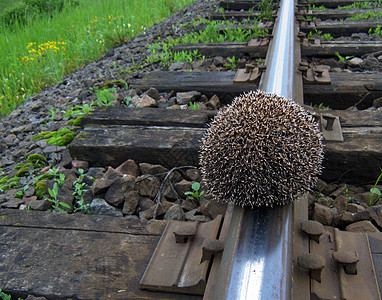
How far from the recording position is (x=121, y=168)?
256 centimetres

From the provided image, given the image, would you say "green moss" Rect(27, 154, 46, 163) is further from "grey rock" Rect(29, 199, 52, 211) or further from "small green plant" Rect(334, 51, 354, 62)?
"small green plant" Rect(334, 51, 354, 62)

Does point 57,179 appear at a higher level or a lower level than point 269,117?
lower

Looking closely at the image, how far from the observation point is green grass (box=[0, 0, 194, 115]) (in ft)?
16.8

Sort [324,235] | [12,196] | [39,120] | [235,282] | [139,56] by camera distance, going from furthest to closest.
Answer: [139,56] < [39,120] < [12,196] < [324,235] < [235,282]

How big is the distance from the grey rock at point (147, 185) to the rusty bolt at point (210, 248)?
86 centimetres

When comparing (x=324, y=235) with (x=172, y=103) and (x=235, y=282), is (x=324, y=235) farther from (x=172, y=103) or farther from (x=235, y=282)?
(x=172, y=103)

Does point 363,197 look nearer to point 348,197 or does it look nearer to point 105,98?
point 348,197

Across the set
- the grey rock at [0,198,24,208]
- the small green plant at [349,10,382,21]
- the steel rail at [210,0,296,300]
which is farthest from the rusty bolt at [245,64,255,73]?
the small green plant at [349,10,382,21]

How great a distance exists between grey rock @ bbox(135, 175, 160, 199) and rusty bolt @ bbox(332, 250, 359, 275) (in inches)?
46.7

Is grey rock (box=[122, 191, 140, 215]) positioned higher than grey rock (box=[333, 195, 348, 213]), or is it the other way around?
grey rock (box=[333, 195, 348, 213])

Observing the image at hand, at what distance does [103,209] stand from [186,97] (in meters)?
1.48

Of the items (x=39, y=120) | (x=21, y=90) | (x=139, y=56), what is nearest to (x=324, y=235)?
(x=39, y=120)

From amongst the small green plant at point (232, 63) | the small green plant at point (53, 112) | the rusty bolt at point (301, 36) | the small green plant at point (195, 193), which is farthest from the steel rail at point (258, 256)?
the rusty bolt at point (301, 36)

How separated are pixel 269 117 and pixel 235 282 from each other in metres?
0.79
